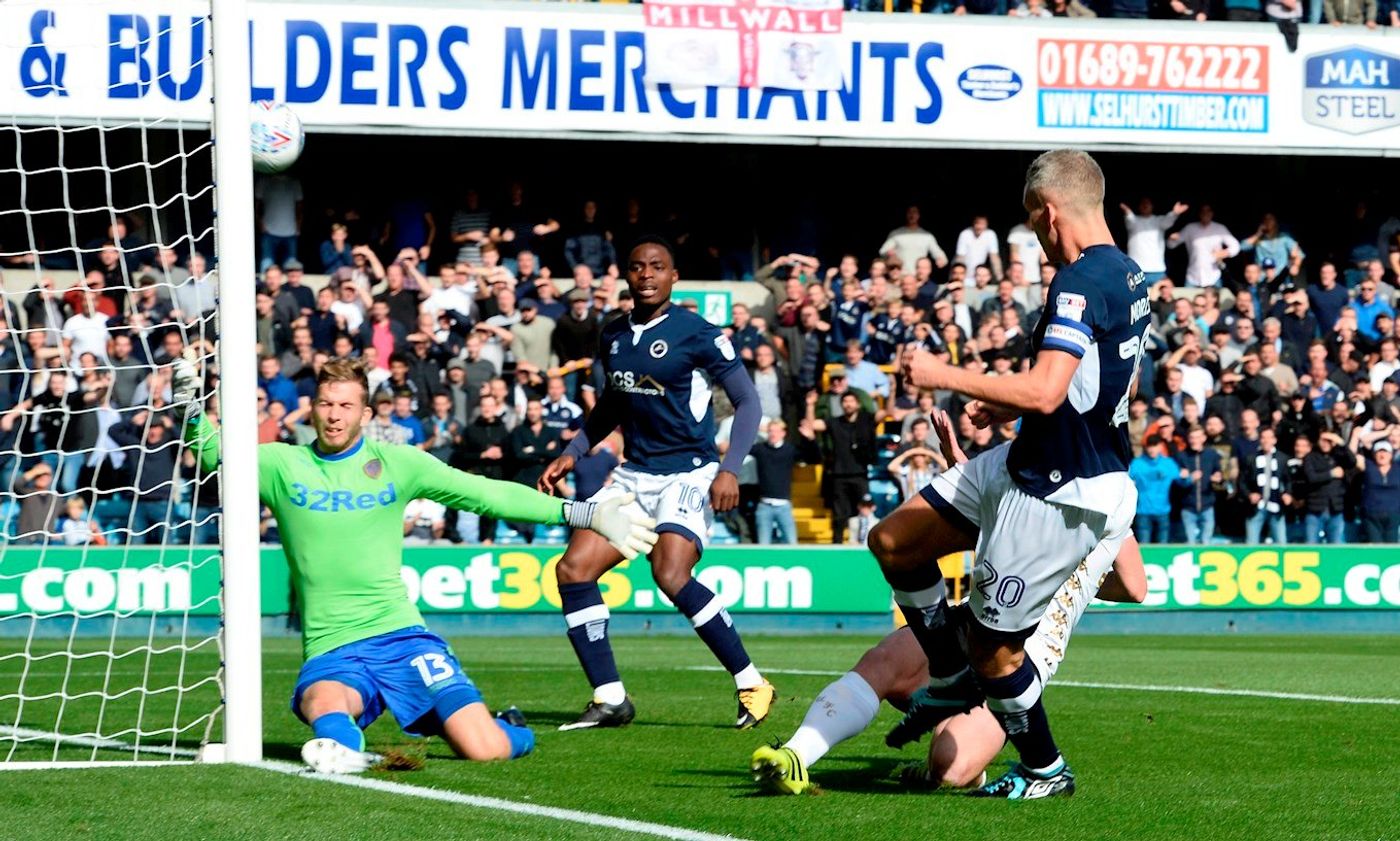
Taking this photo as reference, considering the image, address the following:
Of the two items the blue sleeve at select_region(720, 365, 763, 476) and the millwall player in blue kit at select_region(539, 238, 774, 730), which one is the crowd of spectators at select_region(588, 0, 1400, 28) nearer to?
the millwall player in blue kit at select_region(539, 238, 774, 730)

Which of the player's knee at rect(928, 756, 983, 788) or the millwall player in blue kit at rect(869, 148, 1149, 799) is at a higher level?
the millwall player in blue kit at rect(869, 148, 1149, 799)

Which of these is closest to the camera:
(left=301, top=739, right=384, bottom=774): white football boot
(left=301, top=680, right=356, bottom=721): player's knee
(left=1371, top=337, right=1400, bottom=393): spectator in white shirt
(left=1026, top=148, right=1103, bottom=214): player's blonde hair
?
(left=1026, top=148, right=1103, bottom=214): player's blonde hair

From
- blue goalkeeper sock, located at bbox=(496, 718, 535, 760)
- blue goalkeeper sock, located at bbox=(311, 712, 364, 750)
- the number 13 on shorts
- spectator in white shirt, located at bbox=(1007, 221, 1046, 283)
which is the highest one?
spectator in white shirt, located at bbox=(1007, 221, 1046, 283)

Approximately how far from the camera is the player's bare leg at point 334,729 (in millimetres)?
6801

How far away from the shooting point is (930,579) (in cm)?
648

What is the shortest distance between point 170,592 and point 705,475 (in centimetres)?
966

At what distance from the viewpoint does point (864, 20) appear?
22984 mm

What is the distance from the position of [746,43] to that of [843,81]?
1.30 m

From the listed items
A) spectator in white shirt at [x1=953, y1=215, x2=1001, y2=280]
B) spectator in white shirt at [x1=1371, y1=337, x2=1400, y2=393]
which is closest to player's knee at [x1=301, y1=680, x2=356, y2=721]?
spectator in white shirt at [x1=953, y1=215, x2=1001, y2=280]

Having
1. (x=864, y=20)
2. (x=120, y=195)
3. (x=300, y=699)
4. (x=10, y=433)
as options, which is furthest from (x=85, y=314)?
(x=300, y=699)

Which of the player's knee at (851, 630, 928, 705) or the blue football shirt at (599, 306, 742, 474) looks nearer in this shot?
the player's knee at (851, 630, 928, 705)

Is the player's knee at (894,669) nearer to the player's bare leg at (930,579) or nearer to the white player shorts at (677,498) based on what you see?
the player's bare leg at (930,579)

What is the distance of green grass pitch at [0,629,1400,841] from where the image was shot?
5.61 meters

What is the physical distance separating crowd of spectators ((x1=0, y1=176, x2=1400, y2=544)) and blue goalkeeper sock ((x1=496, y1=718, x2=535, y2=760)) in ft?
34.6
